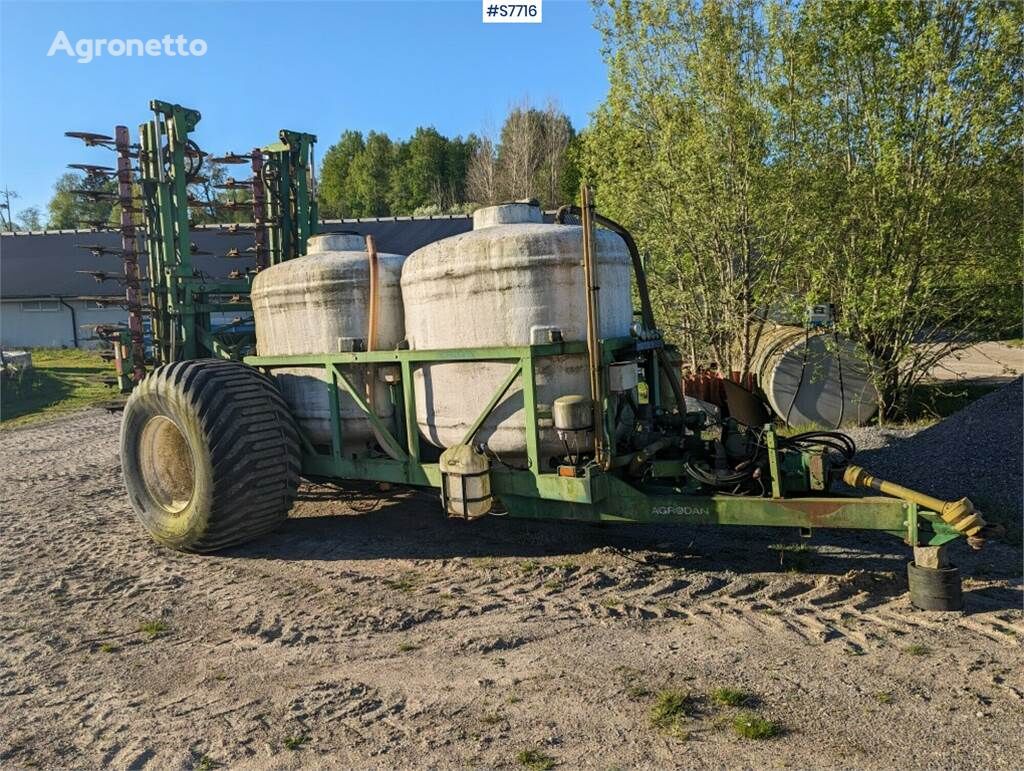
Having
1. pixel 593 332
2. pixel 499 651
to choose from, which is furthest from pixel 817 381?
pixel 499 651

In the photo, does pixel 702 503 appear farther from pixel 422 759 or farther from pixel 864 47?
pixel 864 47

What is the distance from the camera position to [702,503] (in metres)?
4.98

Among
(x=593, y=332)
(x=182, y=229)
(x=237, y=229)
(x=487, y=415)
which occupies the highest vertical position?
(x=237, y=229)

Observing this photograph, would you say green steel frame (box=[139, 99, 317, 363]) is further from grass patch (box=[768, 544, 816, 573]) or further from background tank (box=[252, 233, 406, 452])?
grass patch (box=[768, 544, 816, 573])

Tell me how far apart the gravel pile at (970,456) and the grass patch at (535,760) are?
4964 millimetres

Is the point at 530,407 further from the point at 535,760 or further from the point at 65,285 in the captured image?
the point at 65,285

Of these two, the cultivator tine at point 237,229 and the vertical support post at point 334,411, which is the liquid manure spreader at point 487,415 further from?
the cultivator tine at point 237,229

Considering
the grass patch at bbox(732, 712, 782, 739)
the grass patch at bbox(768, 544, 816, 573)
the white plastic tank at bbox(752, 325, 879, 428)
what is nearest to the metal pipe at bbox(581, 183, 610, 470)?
the grass patch at bbox(768, 544, 816, 573)

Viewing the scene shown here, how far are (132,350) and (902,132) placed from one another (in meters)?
9.56

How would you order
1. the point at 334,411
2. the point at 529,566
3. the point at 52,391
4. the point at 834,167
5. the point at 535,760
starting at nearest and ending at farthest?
the point at 535,760
the point at 529,566
the point at 334,411
the point at 834,167
the point at 52,391

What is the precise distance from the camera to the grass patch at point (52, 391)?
16.7 metres

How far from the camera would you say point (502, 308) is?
5.25 m

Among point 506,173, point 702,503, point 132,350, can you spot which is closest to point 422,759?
point 702,503

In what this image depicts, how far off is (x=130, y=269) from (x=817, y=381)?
9252mm
